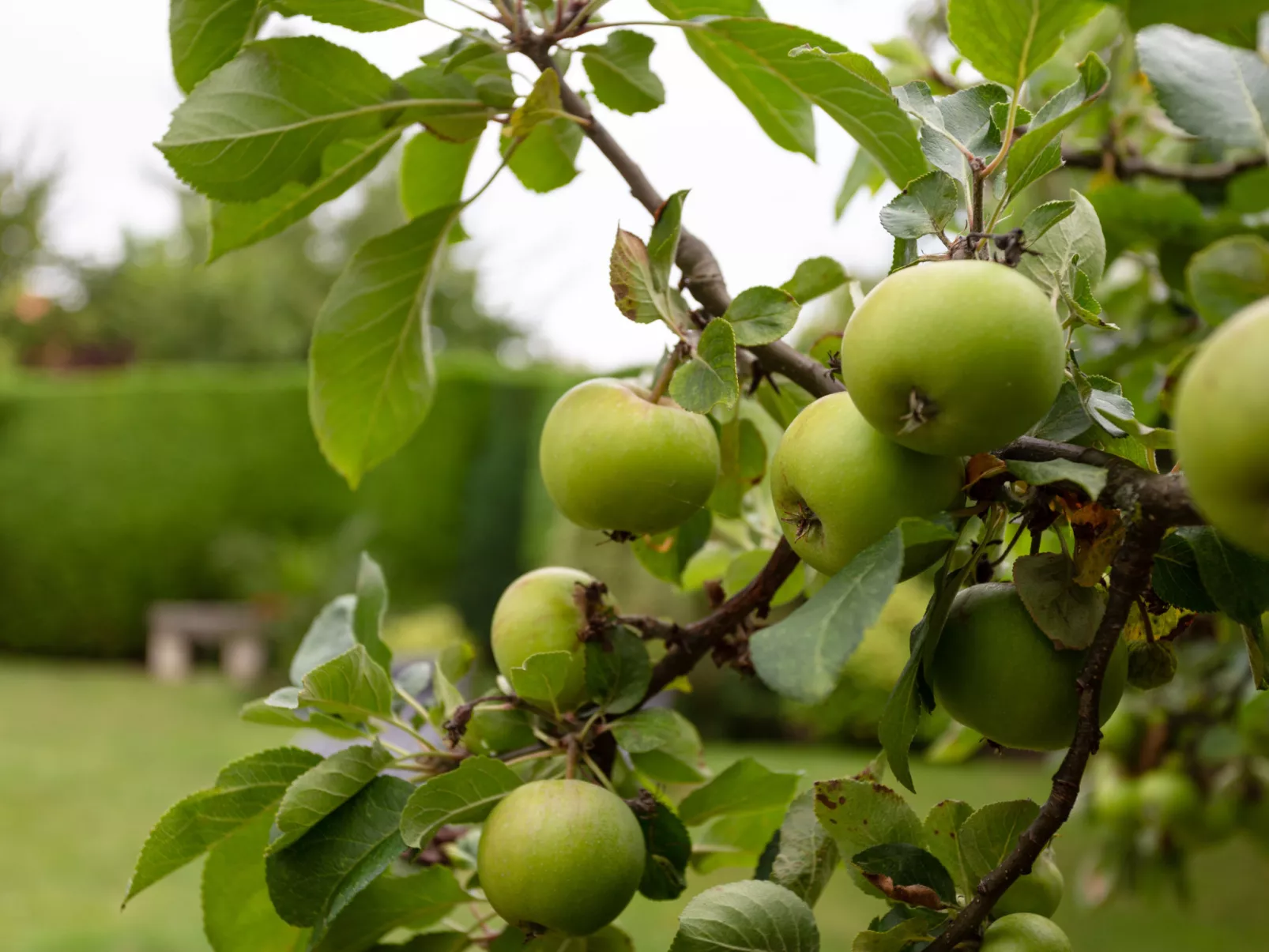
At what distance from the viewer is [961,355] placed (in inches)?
19.9

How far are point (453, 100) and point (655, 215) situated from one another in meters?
0.21

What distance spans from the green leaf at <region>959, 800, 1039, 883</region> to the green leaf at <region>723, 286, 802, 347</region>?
0.31 m

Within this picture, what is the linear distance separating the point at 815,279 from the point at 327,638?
534mm

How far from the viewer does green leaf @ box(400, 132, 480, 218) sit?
3.21 feet

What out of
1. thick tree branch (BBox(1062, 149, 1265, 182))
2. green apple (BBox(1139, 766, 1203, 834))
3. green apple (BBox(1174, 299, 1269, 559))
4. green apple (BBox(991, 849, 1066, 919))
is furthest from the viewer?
green apple (BBox(1139, 766, 1203, 834))

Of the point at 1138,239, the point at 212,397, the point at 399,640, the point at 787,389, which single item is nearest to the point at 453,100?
the point at 787,389

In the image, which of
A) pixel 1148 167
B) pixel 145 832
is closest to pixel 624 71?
pixel 1148 167

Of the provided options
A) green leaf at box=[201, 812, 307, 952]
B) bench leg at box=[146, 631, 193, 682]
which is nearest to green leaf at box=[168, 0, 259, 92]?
green leaf at box=[201, 812, 307, 952]

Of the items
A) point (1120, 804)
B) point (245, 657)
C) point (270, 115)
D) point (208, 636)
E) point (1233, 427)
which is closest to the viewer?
point (1233, 427)

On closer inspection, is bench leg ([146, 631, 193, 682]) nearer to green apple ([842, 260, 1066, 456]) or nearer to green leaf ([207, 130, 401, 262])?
green leaf ([207, 130, 401, 262])

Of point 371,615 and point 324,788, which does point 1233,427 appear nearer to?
point 324,788

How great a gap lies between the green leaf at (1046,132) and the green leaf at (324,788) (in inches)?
22.2

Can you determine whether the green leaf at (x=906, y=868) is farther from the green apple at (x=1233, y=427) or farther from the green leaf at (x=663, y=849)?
the green apple at (x=1233, y=427)

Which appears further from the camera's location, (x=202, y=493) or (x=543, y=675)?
(x=202, y=493)
